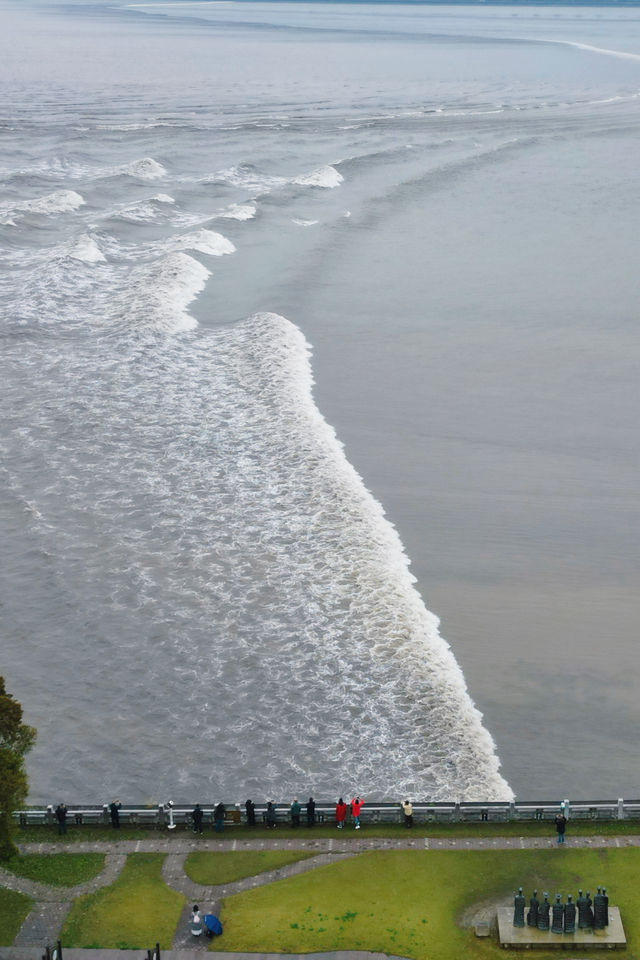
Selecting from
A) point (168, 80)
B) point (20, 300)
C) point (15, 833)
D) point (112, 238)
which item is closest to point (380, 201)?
point (112, 238)

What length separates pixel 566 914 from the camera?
24688mm

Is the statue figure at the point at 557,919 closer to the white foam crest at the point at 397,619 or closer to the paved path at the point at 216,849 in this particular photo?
the paved path at the point at 216,849

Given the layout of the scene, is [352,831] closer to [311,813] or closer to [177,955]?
[311,813]

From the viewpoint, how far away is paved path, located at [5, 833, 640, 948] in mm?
26688

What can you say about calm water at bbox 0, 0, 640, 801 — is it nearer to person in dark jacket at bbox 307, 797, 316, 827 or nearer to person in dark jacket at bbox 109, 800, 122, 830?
person in dark jacket at bbox 307, 797, 316, 827

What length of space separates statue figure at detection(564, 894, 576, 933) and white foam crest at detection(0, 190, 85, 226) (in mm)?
75486

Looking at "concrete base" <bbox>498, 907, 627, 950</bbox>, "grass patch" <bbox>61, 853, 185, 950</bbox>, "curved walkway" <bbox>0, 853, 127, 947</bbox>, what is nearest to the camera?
"concrete base" <bbox>498, 907, 627, 950</bbox>

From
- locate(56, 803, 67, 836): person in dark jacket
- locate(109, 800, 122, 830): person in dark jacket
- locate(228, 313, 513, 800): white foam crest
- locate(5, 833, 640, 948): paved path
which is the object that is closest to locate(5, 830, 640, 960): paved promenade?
locate(5, 833, 640, 948): paved path

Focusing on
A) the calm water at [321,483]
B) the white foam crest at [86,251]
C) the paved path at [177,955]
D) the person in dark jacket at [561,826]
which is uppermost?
the white foam crest at [86,251]

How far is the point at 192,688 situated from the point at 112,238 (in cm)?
5531

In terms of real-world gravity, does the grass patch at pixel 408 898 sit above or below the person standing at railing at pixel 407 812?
below

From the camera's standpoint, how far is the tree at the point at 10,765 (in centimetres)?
2520

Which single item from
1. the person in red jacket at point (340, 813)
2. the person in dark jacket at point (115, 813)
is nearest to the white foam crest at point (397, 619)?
the person in red jacket at point (340, 813)

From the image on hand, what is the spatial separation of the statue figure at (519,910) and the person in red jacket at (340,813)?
5281mm
